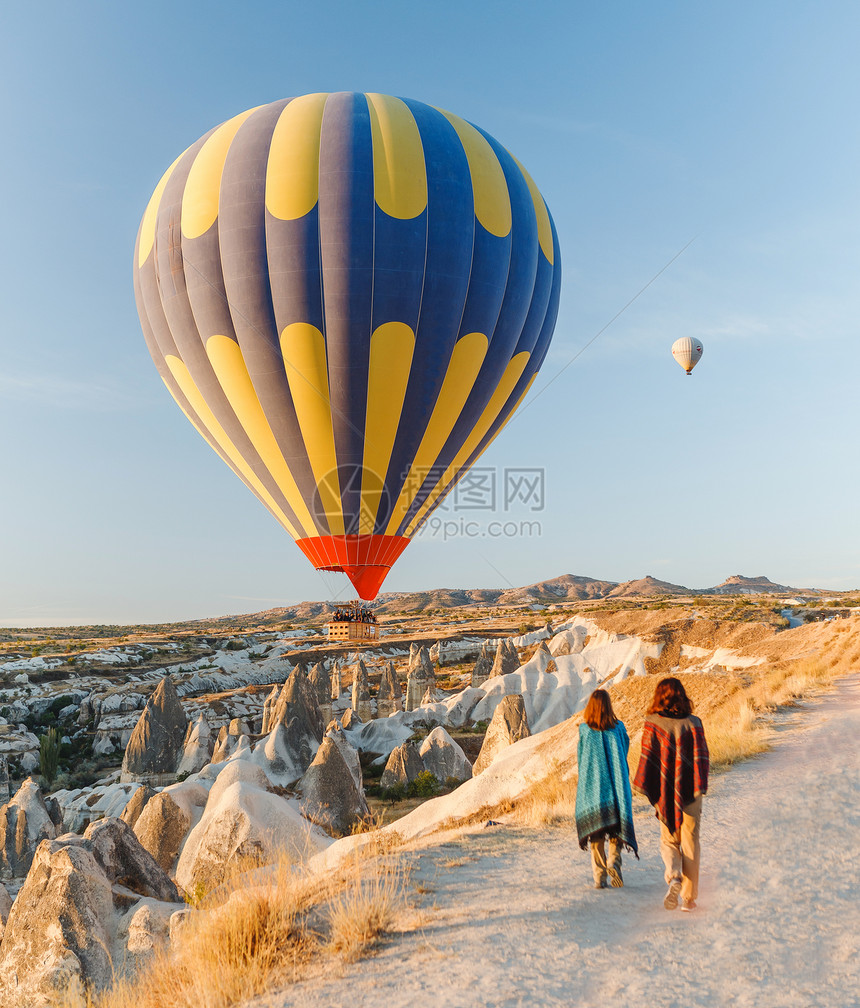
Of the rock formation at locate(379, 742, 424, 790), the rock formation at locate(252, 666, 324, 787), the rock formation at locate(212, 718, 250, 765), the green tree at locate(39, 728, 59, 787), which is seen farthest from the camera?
the green tree at locate(39, 728, 59, 787)

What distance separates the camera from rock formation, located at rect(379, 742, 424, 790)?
2486 cm

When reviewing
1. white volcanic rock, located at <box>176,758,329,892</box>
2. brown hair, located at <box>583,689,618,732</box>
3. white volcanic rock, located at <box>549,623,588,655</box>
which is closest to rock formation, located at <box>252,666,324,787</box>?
white volcanic rock, located at <box>176,758,329,892</box>

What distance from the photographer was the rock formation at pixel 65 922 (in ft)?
24.1

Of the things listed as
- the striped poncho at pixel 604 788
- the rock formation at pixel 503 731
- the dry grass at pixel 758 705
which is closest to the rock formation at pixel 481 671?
the rock formation at pixel 503 731

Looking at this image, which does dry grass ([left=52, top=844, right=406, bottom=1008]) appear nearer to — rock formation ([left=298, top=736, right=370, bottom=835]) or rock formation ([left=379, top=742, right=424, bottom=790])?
rock formation ([left=298, top=736, right=370, bottom=835])

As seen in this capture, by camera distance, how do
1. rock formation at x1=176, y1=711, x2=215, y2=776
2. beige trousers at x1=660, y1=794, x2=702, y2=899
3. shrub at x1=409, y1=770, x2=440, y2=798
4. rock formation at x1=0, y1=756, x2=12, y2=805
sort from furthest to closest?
rock formation at x1=176, y1=711, x2=215, y2=776 < rock formation at x1=0, y1=756, x2=12, y2=805 < shrub at x1=409, y1=770, x2=440, y2=798 < beige trousers at x1=660, y1=794, x2=702, y2=899

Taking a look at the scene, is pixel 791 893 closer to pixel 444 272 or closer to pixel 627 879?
pixel 627 879

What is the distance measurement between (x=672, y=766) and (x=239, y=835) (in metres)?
9.96

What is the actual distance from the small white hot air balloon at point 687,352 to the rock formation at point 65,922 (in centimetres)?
2966

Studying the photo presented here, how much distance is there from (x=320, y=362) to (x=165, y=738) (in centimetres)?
2268

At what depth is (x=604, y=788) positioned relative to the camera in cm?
540

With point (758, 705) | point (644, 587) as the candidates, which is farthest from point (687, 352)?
point (644, 587)

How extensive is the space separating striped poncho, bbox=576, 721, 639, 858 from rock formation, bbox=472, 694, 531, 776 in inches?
547

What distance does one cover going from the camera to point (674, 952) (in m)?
4.23
